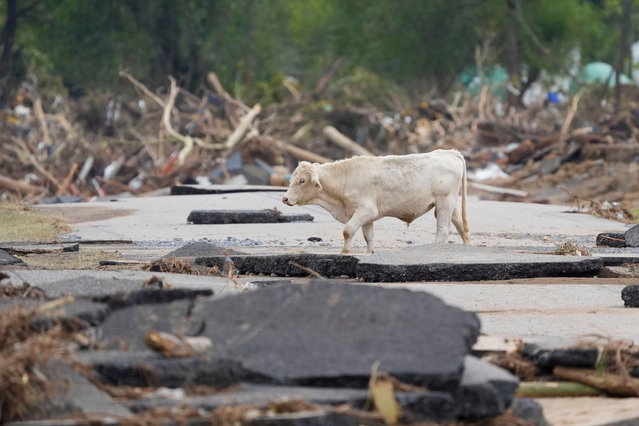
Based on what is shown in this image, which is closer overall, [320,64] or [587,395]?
[587,395]

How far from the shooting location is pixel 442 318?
4.58 m

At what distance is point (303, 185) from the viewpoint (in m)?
9.44

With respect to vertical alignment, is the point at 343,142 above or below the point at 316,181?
above

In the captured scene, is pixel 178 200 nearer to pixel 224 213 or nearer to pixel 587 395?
pixel 224 213

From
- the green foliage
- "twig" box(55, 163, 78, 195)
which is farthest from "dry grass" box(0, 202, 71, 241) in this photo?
the green foliage

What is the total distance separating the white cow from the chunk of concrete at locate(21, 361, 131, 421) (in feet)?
17.5

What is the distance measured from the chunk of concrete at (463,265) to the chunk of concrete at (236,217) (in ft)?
14.6

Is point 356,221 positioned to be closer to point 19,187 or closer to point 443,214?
point 443,214

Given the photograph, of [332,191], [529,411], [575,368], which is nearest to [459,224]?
[332,191]

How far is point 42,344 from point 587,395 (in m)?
2.56

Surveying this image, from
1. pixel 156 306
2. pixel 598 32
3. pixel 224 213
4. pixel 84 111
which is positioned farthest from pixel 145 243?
pixel 598 32

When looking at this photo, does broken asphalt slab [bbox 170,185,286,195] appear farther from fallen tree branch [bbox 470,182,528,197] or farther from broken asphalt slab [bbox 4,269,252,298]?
broken asphalt slab [bbox 4,269,252,298]

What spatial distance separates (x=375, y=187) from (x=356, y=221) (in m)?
0.35

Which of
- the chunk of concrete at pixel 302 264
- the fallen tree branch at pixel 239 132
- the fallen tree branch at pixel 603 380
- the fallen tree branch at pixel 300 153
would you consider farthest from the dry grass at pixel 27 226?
the fallen tree branch at pixel 300 153
